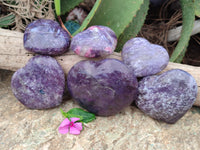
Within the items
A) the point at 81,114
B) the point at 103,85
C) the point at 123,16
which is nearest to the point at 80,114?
the point at 81,114

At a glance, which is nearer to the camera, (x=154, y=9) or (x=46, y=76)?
(x=46, y=76)

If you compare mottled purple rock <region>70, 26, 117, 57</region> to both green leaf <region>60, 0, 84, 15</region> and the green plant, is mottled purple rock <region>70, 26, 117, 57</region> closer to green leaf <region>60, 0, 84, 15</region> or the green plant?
the green plant

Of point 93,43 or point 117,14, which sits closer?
point 93,43

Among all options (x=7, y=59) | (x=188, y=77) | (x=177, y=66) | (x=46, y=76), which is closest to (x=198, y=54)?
(x=177, y=66)

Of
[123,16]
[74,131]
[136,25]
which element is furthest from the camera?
[136,25]

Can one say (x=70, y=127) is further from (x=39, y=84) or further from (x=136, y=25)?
(x=136, y=25)

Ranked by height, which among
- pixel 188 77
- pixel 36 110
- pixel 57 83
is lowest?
pixel 36 110

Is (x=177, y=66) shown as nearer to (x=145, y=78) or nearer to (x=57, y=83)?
(x=145, y=78)
